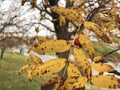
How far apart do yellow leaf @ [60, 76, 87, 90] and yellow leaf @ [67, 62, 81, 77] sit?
0.07ft

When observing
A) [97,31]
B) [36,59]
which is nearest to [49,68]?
A: [97,31]

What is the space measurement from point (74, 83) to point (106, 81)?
0.08m

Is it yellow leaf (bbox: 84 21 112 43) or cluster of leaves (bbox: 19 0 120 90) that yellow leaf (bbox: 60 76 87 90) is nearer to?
cluster of leaves (bbox: 19 0 120 90)

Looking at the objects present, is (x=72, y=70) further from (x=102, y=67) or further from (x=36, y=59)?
(x=36, y=59)

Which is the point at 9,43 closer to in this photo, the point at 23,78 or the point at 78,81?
the point at 23,78

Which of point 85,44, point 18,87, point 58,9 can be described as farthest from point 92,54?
point 18,87

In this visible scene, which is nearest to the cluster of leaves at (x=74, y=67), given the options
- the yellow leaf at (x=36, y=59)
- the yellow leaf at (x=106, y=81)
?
the yellow leaf at (x=106, y=81)

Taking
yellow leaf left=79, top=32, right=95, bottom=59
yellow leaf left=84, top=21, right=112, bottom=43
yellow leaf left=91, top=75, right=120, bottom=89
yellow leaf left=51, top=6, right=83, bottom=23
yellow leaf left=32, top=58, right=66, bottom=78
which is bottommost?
yellow leaf left=91, top=75, right=120, bottom=89

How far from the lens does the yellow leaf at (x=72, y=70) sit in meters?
0.78

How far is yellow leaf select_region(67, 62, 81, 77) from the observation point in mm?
782

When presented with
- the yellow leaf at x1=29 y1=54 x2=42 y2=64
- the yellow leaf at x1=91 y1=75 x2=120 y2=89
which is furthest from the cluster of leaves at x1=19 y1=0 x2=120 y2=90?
the yellow leaf at x1=29 y1=54 x2=42 y2=64

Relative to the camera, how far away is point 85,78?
762mm

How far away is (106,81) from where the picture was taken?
0.77 m

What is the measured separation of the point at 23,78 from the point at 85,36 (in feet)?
52.2
